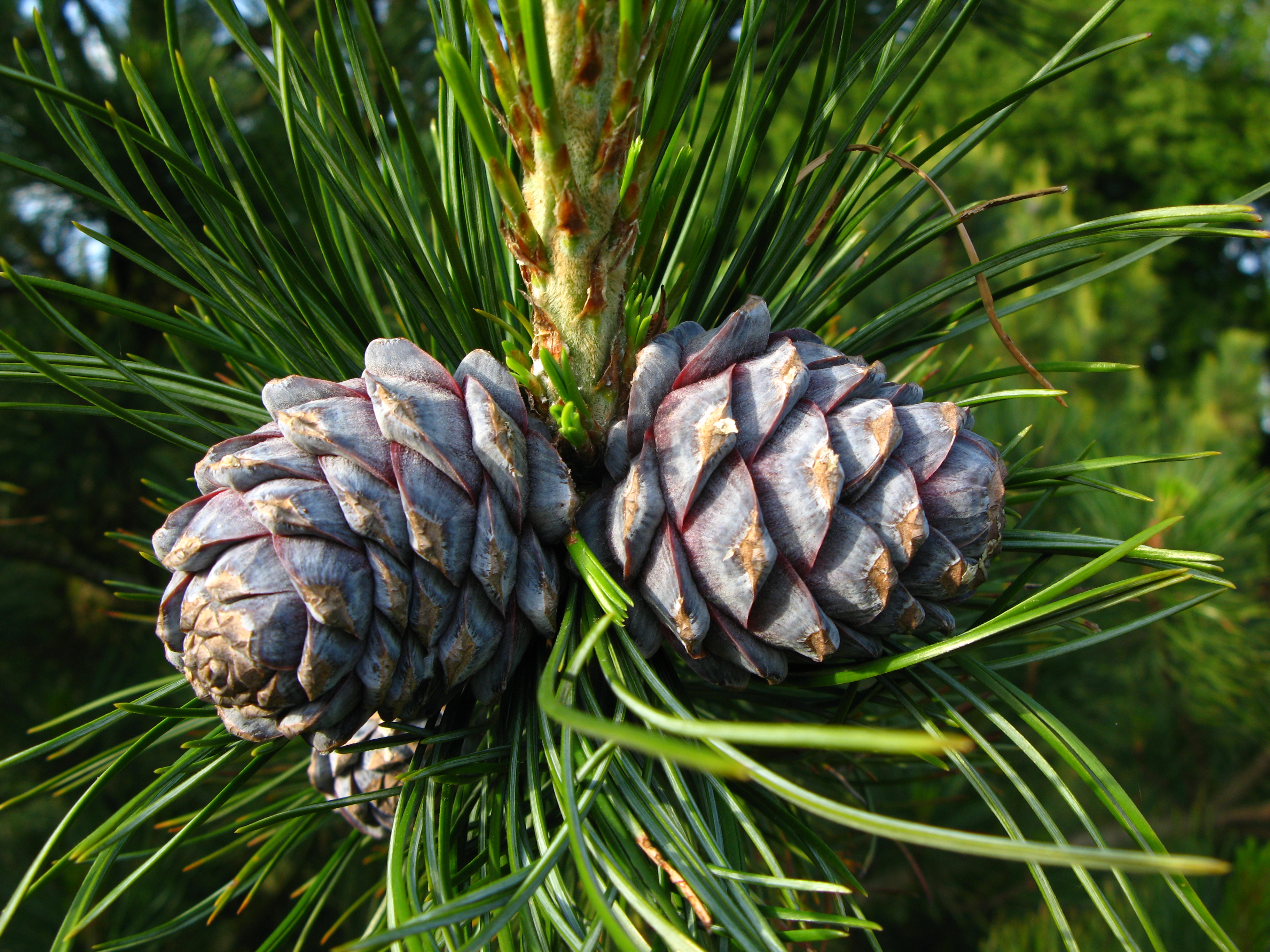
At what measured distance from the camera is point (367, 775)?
485 millimetres

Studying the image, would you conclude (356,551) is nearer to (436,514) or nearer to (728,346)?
(436,514)

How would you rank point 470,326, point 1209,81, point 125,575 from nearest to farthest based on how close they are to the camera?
point 470,326
point 125,575
point 1209,81

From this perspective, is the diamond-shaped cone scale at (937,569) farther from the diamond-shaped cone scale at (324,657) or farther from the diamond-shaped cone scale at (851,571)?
the diamond-shaped cone scale at (324,657)

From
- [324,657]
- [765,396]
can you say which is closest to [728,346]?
[765,396]

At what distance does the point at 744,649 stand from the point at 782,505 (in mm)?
75

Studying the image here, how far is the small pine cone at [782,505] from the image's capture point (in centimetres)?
36

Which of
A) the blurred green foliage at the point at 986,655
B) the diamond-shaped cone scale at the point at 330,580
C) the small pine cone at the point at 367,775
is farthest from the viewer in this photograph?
the blurred green foliage at the point at 986,655

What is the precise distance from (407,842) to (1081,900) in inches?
62.5

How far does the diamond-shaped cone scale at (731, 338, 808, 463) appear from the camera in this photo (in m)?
0.37

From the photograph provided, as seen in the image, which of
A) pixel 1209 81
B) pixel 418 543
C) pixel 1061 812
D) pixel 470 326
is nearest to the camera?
pixel 418 543

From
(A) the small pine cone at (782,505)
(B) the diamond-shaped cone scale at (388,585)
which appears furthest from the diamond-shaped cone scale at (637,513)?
(B) the diamond-shaped cone scale at (388,585)

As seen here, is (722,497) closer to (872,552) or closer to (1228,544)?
(872,552)

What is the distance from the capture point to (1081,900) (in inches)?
57.4

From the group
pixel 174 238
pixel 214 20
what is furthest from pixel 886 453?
pixel 214 20
